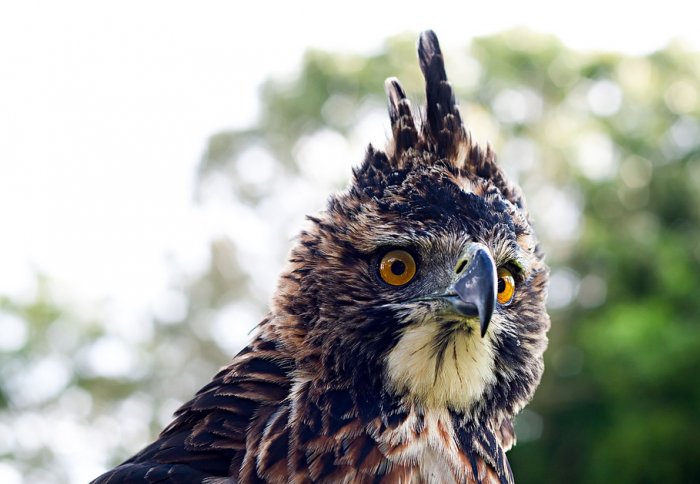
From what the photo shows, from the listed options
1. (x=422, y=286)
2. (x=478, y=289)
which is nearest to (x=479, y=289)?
(x=478, y=289)

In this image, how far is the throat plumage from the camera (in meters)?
3.17

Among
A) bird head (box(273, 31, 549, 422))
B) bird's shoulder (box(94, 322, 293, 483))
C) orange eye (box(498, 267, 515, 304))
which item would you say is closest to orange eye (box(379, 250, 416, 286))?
bird head (box(273, 31, 549, 422))

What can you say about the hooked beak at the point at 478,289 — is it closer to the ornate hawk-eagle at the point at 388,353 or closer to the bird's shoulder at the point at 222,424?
the ornate hawk-eagle at the point at 388,353

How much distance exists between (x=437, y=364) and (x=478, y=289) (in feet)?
1.28

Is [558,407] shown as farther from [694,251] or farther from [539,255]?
[539,255]

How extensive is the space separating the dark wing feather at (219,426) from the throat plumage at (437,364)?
47 cm

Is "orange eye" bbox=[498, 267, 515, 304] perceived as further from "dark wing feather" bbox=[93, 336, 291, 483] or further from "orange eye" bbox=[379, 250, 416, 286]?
"dark wing feather" bbox=[93, 336, 291, 483]

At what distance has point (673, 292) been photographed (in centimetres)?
1977

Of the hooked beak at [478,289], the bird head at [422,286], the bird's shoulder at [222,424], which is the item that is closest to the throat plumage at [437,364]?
the bird head at [422,286]

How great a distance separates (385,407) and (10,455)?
22229 mm

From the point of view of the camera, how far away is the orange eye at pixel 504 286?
11.1 feet

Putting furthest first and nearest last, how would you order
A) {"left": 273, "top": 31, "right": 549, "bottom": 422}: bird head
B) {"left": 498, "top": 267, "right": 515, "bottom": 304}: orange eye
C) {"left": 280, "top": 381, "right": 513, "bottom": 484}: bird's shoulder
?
1. {"left": 498, "top": 267, "right": 515, "bottom": 304}: orange eye
2. {"left": 273, "top": 31, "right": 549, "bottom": 422}: bird head
3. {"left": 280, "top": 381, "right": 513, "bottom": 484}: bird's shoulder

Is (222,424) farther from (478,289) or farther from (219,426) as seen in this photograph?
(478,289)

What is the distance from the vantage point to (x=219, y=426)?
10.1ft
